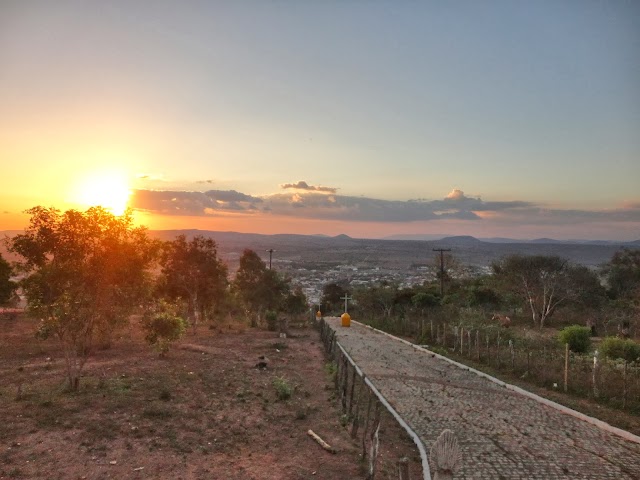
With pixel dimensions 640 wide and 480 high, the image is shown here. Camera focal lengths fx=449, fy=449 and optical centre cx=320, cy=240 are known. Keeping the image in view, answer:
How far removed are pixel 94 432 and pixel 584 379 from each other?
16232mm

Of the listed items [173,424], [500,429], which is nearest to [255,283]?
[173,424]

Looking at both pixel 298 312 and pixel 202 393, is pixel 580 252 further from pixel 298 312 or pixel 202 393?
pixel 202 393

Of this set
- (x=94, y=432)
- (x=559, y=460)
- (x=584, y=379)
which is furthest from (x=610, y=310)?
(x=94, y=432)

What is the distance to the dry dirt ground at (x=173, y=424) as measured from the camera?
31.8 ft

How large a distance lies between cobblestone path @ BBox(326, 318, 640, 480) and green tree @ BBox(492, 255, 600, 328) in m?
24.8

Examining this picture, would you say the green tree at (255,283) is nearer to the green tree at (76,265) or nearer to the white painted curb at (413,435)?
the green tree at (76,265)

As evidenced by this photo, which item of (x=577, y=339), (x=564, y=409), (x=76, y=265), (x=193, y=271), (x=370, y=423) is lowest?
(x=577, y=339)

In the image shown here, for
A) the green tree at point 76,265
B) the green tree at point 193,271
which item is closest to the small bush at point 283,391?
the green tree at point 76,265

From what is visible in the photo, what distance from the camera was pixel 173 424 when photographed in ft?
40.8

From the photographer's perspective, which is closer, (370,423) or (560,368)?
(370,423)

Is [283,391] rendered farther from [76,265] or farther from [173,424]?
[76,265]

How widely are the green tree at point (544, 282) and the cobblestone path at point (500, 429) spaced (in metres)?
24.8

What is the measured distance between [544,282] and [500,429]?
33477 mm

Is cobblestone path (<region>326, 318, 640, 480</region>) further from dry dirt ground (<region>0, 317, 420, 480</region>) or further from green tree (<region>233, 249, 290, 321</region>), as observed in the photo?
green tree (<region>233, 249, 290, 321</region>)
